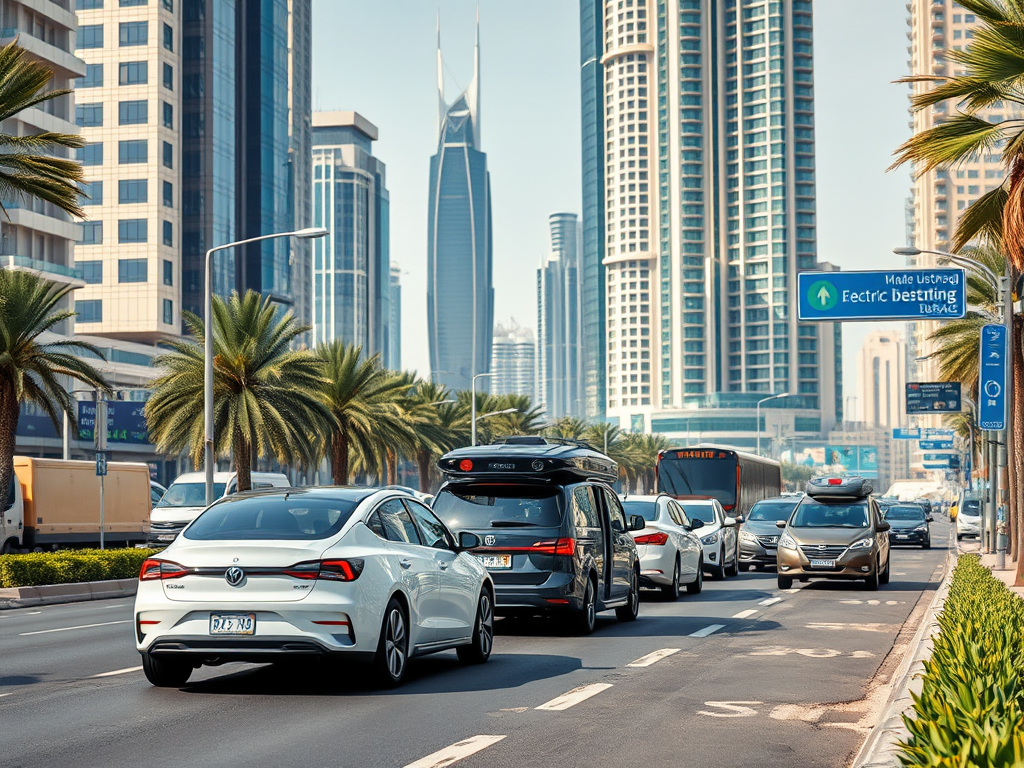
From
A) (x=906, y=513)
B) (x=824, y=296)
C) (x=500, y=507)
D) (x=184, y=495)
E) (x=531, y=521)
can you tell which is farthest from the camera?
(x=906, y=513)

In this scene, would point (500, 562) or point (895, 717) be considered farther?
point (500, 562)

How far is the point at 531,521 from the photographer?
1571cm

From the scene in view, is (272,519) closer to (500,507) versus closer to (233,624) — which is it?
(233,624)

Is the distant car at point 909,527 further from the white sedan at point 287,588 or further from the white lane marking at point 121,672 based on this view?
the white sedan at point 287,588

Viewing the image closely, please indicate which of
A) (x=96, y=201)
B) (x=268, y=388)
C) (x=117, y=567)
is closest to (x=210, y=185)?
(x=96, y=201)

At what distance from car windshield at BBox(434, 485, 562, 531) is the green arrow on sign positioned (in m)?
17.2

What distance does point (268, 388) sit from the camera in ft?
129

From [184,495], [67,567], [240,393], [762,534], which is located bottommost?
[762,534]

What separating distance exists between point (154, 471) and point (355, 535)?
78.7m

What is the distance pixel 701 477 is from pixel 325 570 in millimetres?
34906

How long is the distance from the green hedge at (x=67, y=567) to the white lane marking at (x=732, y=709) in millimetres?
16978

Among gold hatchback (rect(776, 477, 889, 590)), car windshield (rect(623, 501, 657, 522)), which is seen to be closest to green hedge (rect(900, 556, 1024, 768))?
car windshield (rect(623, 501, 657, 522))

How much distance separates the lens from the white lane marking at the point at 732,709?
9.88 meters

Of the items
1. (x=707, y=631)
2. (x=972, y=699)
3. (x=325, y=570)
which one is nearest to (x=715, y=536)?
(x=707, y=631)
